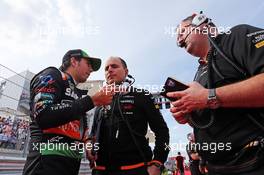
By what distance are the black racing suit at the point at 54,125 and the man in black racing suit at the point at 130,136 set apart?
38 cm

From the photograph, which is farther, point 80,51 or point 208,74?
point 80,51

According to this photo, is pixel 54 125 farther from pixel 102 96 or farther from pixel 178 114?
pixel 178 114

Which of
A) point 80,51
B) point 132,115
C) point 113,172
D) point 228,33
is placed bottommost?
point 113,172

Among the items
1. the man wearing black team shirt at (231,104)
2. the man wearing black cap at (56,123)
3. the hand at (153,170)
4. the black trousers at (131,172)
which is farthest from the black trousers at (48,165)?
the man wearing black team shirt at (231,104)

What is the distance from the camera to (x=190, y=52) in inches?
91.0

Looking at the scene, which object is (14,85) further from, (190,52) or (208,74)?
(208,74)

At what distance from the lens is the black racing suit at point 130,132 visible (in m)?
2.86

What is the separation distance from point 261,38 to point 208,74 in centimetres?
40

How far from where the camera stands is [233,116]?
165 centimetres

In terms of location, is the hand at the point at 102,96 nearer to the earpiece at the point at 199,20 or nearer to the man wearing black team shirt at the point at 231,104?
the man wearing black team shirt at the point at 231,104

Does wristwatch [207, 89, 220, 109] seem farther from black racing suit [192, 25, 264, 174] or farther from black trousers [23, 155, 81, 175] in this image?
black trousers [23, 155, 81, 175]

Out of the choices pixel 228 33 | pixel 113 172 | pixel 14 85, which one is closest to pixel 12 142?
pixel 14 85

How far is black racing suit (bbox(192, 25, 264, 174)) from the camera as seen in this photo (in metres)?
1.54

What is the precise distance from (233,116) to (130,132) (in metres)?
1.49
